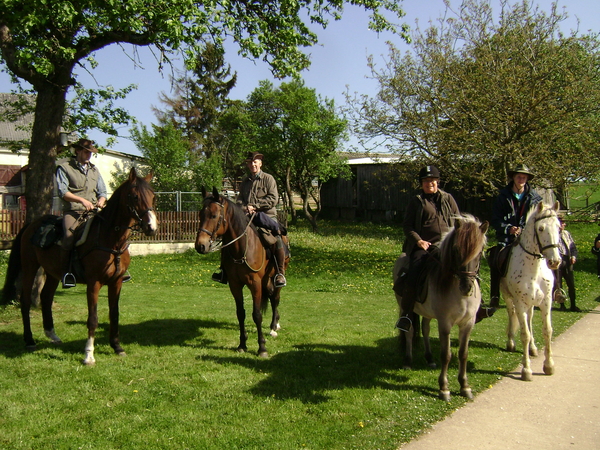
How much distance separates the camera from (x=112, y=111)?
521 inches

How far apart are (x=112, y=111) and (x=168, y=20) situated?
4701mm

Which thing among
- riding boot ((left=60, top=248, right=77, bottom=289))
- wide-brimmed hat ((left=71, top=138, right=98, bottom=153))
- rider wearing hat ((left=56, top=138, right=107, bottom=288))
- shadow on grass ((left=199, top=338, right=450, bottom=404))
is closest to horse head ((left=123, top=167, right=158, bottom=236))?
rider wearing hat ((left=56, top=138, right=107, bottom=288))

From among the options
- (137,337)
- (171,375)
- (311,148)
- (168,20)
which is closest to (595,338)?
(171,375)

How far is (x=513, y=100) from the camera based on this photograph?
1695 centimetres

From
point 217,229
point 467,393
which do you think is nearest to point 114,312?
point 217,229

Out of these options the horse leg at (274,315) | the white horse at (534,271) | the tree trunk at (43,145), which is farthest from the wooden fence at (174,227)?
the white horse at (534,271)

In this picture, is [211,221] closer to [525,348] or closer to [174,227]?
[525,348]

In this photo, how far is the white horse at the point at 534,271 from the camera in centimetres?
685

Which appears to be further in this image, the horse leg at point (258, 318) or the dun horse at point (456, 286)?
Answer: the horse leg at point (258, 318)

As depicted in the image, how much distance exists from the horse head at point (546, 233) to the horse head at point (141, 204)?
5.17 meters

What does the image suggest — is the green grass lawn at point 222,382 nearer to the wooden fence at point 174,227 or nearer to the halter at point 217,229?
the halter at point 217,229

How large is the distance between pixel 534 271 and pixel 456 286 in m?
1.83

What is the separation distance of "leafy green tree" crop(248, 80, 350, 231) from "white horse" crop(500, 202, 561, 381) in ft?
84.8

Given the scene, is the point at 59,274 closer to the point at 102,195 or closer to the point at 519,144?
the point at 102,195
